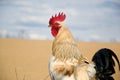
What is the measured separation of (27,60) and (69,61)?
4.25ft

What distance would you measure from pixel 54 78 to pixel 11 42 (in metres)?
1.75

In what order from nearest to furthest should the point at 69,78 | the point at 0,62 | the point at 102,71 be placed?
the point at 69,78 → the point at 102,71 → the point at 0,62

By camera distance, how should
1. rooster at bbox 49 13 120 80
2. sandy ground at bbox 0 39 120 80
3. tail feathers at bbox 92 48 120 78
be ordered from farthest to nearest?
sandy ground at bbox 0 39 120 80
tail feathers at bbox 92 48 120 78
rooster at bbox 49 13 120 80

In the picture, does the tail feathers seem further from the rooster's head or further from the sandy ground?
the sandy ground

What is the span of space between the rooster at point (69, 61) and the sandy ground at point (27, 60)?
0.72 m

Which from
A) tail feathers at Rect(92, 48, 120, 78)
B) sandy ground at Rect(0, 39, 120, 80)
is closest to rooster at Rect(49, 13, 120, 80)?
tail feathers at Rect(92, 48, 120, 78)

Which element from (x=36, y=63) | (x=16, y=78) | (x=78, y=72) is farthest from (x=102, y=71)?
(x=36, y=63)

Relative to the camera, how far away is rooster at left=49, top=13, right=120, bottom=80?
4.90ft

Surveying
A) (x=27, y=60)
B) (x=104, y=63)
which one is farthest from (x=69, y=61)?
(x=27, y=60)

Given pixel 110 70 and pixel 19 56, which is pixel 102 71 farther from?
pixel 19 56

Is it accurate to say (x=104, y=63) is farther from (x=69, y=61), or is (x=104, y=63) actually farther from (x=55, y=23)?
(x=55, y=23)

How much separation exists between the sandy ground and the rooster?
721mm

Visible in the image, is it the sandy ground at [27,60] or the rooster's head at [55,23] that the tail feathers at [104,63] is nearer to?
the rooster's head at [55,23]

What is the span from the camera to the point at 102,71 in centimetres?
160
